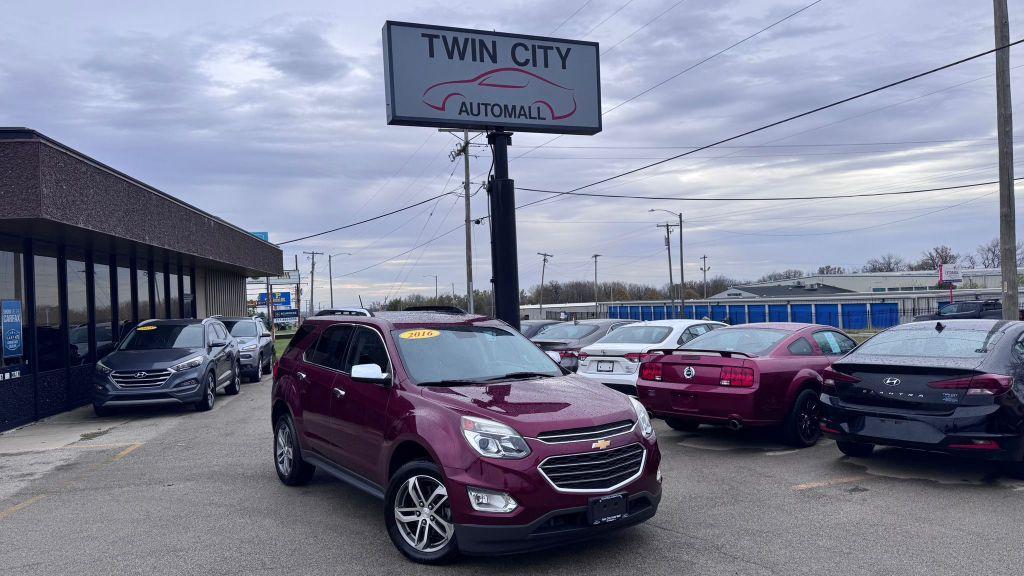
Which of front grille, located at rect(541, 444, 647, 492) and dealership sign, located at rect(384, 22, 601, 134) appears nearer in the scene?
front grille, located at rect(541, 444, 647, 492)

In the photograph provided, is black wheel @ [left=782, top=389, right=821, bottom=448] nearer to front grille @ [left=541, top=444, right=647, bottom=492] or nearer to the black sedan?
the black sedan

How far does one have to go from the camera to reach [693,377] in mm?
9133

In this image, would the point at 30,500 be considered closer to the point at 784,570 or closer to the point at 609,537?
the point at 609,537

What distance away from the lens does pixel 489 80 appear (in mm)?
13938

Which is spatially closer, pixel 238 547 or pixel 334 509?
pixel 238 547

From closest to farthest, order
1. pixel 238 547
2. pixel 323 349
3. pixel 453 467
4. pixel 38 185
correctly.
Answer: pixel 453 467 < pixel 238 547 < pixel 323 349 < pixel 38 185

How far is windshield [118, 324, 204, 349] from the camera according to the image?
14492 millimetres

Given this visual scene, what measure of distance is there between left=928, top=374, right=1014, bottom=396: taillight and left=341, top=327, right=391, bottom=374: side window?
5.07m

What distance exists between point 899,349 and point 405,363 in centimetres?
530

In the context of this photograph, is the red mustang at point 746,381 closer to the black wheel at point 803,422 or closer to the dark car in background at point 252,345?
the black wheel at point 803,422

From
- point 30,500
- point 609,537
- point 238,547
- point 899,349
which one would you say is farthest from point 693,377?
point 30,500

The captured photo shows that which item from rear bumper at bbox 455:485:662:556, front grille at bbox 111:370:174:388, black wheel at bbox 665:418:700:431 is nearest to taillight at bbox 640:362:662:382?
black wheel at bbox 665:418:700:431

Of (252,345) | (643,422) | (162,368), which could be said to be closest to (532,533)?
(643,422)

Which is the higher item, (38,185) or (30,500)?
(38,185)
